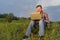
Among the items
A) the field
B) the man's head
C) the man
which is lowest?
the field

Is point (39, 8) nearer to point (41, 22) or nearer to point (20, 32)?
point (41, 22)

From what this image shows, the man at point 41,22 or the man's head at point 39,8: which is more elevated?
the man's head at point 39,8

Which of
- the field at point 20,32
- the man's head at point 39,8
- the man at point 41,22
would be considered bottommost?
the field at point 20,32

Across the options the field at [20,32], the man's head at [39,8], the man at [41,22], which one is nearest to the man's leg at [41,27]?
the man at [41,22]

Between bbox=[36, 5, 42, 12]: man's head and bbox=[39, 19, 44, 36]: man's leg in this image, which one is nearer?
bbox=[39, 19, 44, 36]: man's leg

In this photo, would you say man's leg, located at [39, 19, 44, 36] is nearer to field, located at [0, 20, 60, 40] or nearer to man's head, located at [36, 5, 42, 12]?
field, located at [0, 20, 60, 40]

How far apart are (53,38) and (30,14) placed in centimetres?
92

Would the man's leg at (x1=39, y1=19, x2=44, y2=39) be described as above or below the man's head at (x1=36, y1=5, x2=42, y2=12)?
below

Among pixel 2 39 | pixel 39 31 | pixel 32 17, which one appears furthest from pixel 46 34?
pixel 2 39

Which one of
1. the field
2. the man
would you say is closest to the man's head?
the man

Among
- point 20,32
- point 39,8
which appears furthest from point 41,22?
point 20,32

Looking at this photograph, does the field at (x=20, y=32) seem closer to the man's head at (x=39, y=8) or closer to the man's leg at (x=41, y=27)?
the man's leg at (x=41, y=27)

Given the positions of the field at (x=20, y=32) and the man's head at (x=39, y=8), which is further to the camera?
the man's head at (x=39, y=8)

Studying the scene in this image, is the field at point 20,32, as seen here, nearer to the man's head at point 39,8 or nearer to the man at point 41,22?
the man at point 41,22
